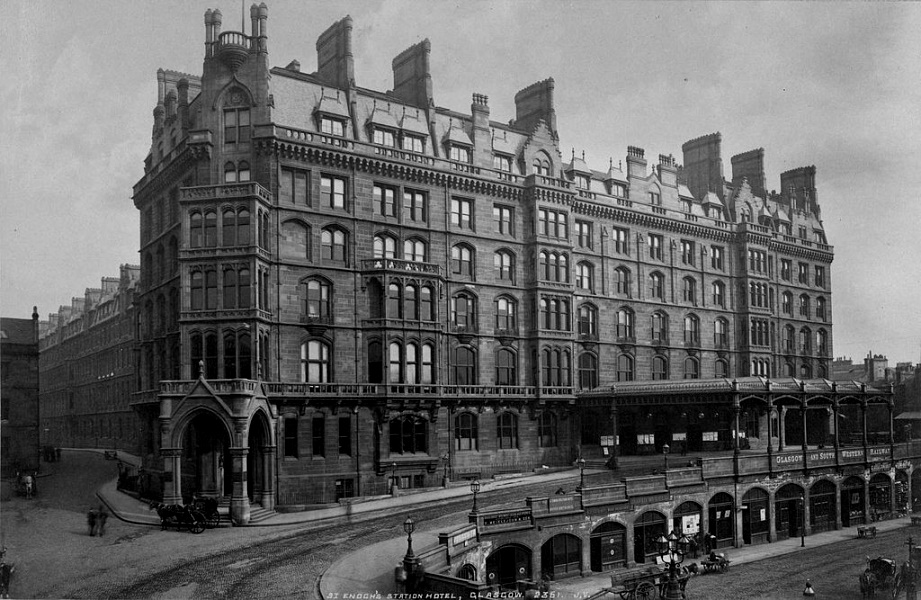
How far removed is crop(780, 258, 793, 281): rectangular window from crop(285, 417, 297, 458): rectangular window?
155 ft

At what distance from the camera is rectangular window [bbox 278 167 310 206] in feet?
139

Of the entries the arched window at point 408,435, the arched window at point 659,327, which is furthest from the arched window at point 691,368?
the arched window at point 408,435

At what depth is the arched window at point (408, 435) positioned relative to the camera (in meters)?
44.7

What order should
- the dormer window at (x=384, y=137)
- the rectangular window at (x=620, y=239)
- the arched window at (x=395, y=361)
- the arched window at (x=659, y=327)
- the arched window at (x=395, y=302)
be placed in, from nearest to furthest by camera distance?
the arched window at (x=395, y=361) → the arched window at (x=395, y=302) → the dormer window at (x=384, y=137) → the rectangular window at (x=620, y=239) → the arched window at (x=659, y=327)

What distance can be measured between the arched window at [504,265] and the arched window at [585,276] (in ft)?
22.3

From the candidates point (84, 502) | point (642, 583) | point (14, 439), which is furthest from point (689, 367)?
point (14, 439)

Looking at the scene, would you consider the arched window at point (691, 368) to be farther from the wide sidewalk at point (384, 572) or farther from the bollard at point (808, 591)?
the bollard at point (808, 591)

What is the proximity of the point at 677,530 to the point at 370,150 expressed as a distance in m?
26.2

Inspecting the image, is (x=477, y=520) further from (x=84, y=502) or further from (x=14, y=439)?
(x=14, y=439)

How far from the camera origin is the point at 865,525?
4975cm

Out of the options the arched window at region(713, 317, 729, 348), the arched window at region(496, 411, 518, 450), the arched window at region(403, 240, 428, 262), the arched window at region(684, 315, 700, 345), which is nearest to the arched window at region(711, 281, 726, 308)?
the arched window at region(713, 317, 729, 348)

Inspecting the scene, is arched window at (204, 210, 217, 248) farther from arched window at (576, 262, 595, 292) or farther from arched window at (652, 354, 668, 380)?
arched window at (652, 354, 668, 380)

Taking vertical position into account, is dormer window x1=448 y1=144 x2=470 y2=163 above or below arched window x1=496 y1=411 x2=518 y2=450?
above

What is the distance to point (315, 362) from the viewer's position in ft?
142
